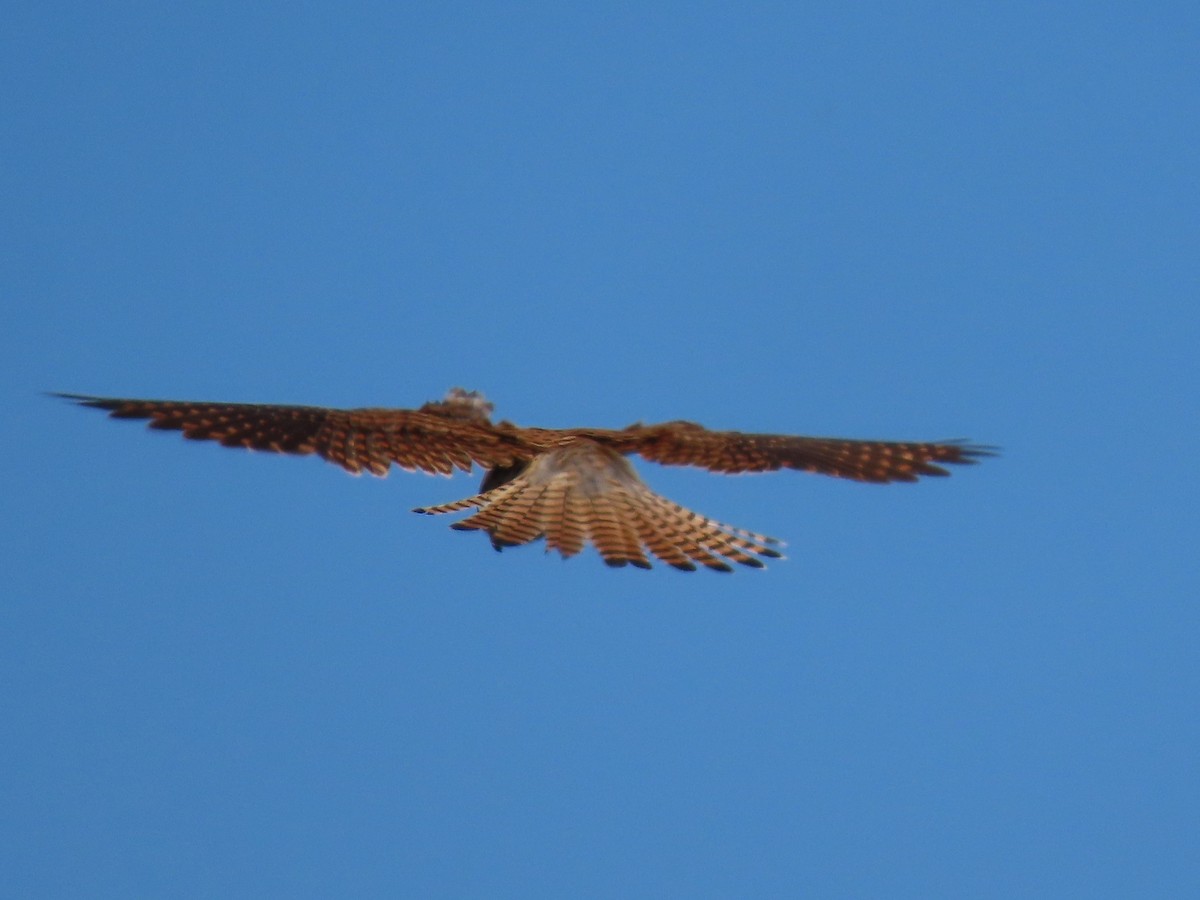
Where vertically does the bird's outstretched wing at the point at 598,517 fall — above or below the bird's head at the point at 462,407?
below

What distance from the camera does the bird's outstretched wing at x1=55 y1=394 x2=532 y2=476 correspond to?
838 centimetres

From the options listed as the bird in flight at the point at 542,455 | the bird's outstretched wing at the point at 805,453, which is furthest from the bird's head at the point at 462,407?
the bird's outstretched wing at the point at 805,453

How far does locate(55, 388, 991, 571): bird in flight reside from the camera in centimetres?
823

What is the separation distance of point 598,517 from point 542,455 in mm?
587

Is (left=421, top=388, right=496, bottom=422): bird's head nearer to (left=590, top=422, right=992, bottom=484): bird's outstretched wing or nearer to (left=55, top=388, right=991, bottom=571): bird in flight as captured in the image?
(left=55, top=388, right=991, bottom=571): bird in flight

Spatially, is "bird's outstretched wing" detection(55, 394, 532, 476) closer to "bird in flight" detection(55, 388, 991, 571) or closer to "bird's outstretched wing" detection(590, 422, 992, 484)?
"bird in flight" detection(55, 388, 991, 571)

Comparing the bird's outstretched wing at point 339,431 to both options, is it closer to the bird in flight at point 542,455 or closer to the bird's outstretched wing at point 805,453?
the bird in flight at point 542,455

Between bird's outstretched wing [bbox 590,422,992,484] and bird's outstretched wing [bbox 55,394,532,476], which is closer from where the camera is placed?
bird's outstretched wing [bbox 55,394,532,476]

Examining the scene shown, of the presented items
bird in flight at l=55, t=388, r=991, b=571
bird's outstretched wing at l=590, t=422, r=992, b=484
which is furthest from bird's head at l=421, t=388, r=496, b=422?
bird's outstretched wing at l=590, t=422, r=992, b=484

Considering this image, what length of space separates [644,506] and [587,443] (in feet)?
1.53

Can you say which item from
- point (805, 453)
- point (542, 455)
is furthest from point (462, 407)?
point (805, 453)

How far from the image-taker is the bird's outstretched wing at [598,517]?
816 centimetres

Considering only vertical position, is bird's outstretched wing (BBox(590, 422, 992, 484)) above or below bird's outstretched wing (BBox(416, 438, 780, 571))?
above

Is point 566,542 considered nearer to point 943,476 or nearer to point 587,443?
point 587,443
